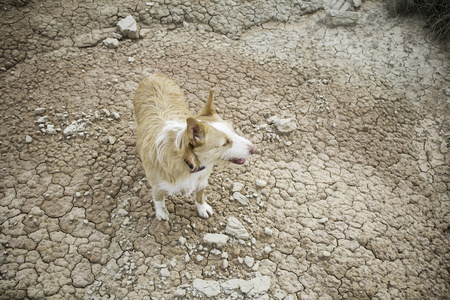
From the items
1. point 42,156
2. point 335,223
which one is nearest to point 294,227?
point 335,223

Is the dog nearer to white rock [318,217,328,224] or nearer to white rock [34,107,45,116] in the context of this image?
white rock [318,217,328,224]

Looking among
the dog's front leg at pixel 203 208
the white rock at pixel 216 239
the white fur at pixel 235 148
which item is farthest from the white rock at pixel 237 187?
the white fur at pixel 235 148

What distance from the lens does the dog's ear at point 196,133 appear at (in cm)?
205

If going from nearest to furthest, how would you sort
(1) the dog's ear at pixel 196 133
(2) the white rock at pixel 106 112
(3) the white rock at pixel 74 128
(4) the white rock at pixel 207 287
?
(1) the dog's ear at pixel 196 133 < (4) the white rock at pixel 207 287 < (3) the white rock at pixel 74 128 < (2) the white rock at pixel 106 112

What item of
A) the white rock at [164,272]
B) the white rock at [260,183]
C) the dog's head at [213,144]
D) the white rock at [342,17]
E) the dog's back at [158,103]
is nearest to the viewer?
the dog's head at [213,144]

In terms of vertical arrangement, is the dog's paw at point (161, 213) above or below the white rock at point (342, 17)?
below

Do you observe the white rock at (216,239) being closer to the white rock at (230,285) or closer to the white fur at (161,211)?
the white rock at (230,285)

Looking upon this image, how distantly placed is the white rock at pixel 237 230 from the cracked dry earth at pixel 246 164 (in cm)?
10

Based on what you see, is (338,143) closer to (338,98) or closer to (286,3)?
(338,98)

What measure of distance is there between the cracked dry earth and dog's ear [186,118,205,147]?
1268 mm

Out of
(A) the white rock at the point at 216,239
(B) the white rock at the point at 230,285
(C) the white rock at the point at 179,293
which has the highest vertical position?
(A) the white rock at the point at 216,239

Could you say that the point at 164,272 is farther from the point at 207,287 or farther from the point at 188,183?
the point at 188,183

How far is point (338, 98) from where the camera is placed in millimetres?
4254

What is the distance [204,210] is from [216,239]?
0.38 meters
